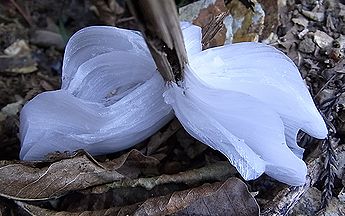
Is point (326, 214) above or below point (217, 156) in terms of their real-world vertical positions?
below

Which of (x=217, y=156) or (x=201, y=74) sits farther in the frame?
(x=217, y=156)

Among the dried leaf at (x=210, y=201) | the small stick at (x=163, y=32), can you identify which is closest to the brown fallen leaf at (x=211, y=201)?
the dried leaf at (x=210, y=201)

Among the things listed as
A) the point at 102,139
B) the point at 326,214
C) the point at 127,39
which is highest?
the point at 127,39

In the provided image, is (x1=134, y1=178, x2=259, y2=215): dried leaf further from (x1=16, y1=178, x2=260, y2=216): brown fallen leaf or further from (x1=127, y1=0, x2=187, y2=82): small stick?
(x1=127, y1=0, x2=187, y2=82): small stick

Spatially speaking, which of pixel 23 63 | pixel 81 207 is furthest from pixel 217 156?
pixel 23 63

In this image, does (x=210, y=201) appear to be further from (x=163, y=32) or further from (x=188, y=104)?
(x=163, y=32)

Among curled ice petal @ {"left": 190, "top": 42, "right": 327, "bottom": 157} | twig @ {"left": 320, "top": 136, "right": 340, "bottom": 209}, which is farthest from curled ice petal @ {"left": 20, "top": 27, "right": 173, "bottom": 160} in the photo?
twig @ {"left": 320, "top": 136, "right": 340, "bottom": 209}

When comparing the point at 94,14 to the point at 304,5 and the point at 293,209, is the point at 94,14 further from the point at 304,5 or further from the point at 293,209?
the point at 293,209
